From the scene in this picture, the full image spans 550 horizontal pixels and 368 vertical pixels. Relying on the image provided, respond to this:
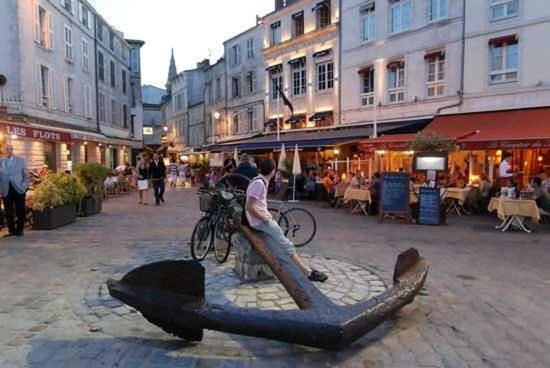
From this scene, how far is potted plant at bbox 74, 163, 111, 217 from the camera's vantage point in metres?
11.0

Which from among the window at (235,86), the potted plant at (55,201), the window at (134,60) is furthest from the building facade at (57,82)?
the window at (235,86)

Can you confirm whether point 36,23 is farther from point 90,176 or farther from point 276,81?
point 276,81

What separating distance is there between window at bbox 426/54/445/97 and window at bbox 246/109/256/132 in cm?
1372

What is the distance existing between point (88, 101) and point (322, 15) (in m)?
15.1

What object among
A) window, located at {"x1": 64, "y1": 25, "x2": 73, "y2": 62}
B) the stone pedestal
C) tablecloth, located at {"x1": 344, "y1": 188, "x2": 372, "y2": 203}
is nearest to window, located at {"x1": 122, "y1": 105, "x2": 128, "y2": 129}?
window, located at {"x1": 64, "y1": 25, "x2": 73, "y2": 62}

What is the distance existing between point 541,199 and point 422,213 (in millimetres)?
2952

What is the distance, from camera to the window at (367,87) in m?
19.1

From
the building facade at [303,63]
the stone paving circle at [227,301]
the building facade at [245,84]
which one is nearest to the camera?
the stone paving circle at [227,301]

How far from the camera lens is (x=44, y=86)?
20375 mm

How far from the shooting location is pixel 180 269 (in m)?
3.03

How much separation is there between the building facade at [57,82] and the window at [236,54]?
29.7ft

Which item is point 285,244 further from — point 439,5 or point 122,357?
point 439,5

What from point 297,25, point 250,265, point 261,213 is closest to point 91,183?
point 250,265

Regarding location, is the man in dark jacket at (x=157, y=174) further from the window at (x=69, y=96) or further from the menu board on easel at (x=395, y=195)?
the window at (x=69, y=96)
